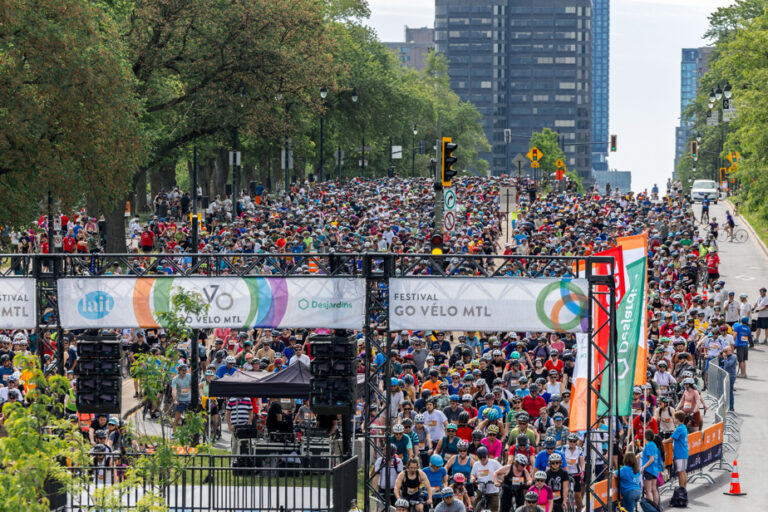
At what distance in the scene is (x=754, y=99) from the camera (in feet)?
152

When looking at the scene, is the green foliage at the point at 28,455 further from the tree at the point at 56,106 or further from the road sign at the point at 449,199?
the road sign at the point at 449,199

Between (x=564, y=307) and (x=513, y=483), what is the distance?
2.73 m

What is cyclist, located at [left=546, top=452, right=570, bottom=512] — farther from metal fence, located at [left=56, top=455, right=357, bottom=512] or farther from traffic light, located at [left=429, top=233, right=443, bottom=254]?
traffic light, located at [left=429, top=233, right=443, bottom=254]

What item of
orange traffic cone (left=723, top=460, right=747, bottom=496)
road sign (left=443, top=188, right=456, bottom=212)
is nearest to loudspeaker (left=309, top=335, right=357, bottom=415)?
orange traffic cone (left=723, top=460, right=747, bottom=496)

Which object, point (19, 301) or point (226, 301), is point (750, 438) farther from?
point (19, 301)

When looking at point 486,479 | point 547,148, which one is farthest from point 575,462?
point 547,148

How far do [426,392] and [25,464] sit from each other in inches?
400

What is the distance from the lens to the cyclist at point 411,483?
1617 centimetres

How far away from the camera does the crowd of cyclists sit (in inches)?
655

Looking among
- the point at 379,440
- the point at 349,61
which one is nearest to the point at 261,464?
the point at 379,440

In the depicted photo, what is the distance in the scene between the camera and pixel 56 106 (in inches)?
1235

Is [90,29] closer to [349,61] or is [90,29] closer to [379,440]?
[379,440]

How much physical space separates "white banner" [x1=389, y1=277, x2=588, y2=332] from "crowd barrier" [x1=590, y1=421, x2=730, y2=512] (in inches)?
152

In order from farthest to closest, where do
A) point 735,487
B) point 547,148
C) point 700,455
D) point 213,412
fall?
1. point 547,148
2. point 213,412
3. point 700,455
4. point 735,487
